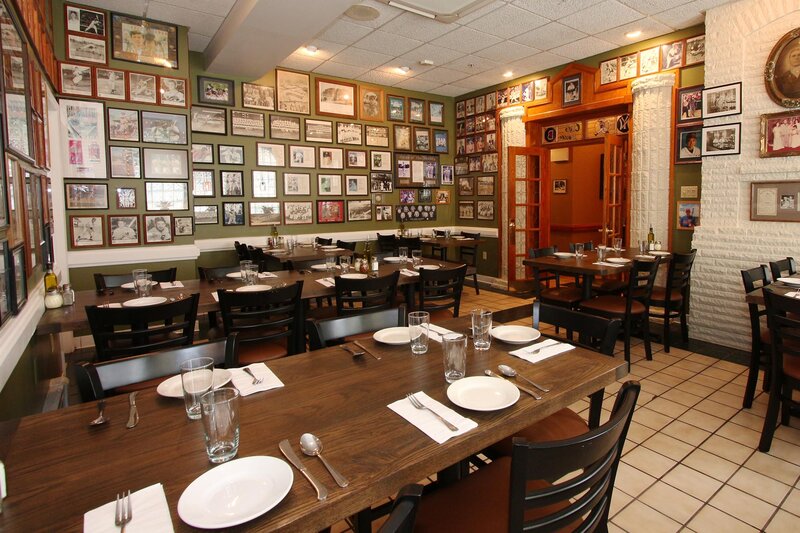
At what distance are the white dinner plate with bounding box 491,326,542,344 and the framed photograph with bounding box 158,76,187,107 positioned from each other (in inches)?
180

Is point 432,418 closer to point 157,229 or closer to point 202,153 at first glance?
point 157,229

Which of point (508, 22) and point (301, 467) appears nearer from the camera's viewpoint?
point (301, 467)

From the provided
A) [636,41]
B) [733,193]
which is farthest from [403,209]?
[733,193]

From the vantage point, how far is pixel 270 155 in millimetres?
6391

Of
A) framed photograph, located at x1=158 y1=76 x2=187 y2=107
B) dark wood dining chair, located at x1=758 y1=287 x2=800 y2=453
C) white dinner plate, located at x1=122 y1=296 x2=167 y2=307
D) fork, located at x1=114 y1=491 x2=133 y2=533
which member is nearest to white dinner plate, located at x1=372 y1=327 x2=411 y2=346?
fork, located at x1=114 y1=491 x2=133 y2=533

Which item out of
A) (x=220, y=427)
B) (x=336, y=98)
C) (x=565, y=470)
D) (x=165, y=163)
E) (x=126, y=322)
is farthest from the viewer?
(x=336, y=98)

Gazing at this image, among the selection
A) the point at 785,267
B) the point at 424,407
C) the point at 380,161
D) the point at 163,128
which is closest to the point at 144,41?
the point at 163,128

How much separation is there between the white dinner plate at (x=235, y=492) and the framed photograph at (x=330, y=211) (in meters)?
6.04

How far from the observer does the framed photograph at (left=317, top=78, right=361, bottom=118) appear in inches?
265

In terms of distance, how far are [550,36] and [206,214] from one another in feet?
15.7

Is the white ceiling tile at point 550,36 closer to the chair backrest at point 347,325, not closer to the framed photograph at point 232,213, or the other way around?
the framed photograph at point 232,213

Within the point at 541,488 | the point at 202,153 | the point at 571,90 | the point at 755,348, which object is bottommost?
the point at 755,348

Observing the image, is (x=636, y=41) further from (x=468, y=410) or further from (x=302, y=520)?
(x=302, y=520)

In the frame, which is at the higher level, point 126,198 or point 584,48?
point 584,48
